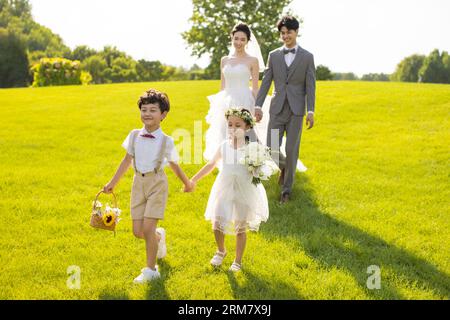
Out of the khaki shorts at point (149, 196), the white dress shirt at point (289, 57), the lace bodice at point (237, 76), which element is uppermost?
the white dress shirt at point (289, 57)

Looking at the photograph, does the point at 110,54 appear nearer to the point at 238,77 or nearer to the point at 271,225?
the point at 238,77

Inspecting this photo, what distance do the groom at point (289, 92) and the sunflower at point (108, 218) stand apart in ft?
11.9

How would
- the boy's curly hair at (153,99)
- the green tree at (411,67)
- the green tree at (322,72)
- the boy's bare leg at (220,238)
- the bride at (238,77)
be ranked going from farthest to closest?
the green tree at (411,67) → the green tree at (322,72) → the bride at (238,77) → the boy's bare leg at (220,238) → the boy's curly hair at (153,99)

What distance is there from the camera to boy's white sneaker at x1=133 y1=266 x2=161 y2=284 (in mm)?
5520

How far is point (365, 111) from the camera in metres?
18.0

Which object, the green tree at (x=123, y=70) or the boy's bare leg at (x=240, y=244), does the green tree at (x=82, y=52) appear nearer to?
the green tree at (x=123, y=70)

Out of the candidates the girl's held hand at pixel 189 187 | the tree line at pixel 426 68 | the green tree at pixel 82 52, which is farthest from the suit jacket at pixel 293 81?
the green tree at pixel 82 52

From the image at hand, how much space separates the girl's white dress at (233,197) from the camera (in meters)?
5.76

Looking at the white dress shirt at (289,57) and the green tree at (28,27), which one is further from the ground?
the green tree at (28,27)

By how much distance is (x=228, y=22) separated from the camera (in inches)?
1699

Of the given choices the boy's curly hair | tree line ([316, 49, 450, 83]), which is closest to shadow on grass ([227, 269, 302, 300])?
the boy's curly hair

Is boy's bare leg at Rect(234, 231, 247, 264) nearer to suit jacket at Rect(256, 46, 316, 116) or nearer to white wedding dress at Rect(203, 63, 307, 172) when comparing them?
suit jacket at Rect(256, 46, 316, 116)

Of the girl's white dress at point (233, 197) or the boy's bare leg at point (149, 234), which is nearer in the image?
the boy's bare leg at point (149, 234)
